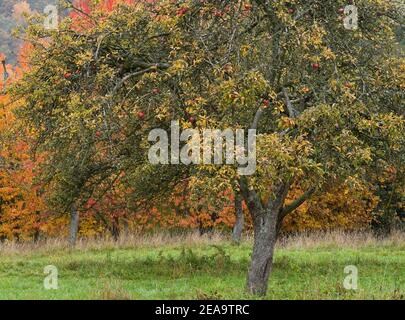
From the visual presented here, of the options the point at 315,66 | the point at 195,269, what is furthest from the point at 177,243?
the point at 315,66

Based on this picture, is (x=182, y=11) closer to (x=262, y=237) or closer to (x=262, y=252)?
(x=262, y=237)

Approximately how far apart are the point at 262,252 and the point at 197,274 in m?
4.58

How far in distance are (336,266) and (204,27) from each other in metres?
8.34

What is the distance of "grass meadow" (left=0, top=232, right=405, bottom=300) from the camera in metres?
11.0

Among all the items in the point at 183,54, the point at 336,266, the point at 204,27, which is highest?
the point at 204,27

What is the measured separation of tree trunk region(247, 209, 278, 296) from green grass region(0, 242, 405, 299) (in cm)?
32

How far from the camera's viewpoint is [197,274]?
15281 millimetres

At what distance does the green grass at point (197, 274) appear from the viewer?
10.8 m

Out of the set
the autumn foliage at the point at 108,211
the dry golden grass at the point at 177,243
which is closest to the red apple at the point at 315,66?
the autumn foliage at the point at 108,211

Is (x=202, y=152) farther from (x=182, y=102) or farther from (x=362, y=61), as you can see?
(x=362, y=61)

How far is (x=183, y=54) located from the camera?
408 inches

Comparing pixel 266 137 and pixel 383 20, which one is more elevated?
pixel 383 20

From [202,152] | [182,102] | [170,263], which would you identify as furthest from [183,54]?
[170,263]

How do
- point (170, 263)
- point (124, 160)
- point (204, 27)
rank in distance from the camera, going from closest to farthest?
point (204, 27) < point (124, 160) < point (170, 263)
